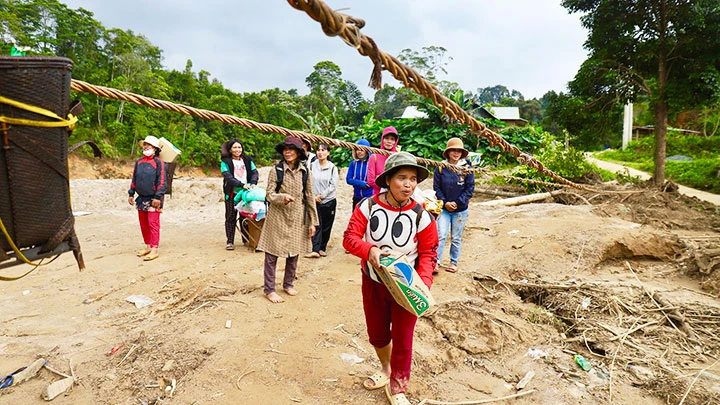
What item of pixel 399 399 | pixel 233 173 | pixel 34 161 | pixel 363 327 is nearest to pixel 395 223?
pixel 399 399

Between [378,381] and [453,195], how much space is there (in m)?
2.96

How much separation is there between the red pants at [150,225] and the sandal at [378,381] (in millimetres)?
4579

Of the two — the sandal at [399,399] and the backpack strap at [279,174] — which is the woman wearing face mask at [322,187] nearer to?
the backpack strap at [279,174]

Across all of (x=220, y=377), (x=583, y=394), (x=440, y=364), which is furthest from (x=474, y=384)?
(x=220, y=377)

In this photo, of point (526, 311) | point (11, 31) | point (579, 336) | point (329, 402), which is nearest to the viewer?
point (329, 402)

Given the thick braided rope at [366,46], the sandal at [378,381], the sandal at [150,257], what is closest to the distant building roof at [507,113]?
the sandal at [150,257]

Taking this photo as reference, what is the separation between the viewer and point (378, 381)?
266 cm

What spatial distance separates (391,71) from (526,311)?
3.77 metres

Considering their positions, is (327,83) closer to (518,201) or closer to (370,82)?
(518,201)

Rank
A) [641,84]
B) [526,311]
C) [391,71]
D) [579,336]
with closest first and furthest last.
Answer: [391,71] < [579,336] < [526,311] < [641,84]

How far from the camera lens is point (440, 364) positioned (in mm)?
3051

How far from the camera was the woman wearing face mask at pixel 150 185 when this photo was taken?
553 centimetres

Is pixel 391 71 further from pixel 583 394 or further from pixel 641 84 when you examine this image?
pixel 641 84

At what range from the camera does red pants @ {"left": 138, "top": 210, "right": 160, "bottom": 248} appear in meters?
5.71
